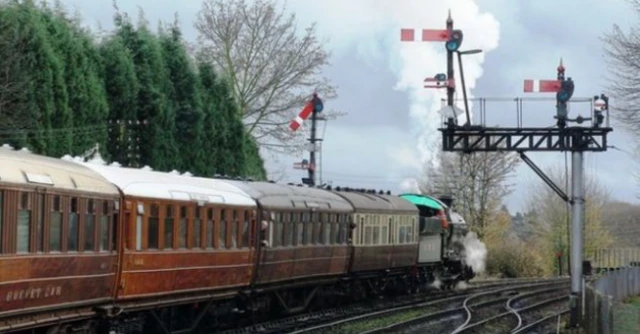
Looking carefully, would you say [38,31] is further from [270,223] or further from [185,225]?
[185,225]

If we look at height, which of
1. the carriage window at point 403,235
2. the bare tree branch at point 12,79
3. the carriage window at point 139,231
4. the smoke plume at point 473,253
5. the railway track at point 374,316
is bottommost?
the railway track at point 374,316

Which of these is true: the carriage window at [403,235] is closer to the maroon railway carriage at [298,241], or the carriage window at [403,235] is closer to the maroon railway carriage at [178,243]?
the maroon railway carriage at [298,241]

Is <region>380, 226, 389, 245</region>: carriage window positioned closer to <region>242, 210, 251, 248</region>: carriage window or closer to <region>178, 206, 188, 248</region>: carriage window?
<region>242, 210, 251, 248</region>: carriage window

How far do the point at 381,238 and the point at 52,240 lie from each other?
65.2ft

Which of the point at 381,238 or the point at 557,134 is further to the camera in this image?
the point at 381,238

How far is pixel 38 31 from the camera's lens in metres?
31.5

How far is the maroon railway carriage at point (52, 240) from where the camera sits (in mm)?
15164

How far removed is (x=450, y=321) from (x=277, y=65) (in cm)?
2646

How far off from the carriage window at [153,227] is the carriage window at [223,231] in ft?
10.3

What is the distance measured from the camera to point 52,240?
1644 centimetres

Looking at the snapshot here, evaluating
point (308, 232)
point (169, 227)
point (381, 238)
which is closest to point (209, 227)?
point (169, 227)

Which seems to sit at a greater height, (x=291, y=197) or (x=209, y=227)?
(x=291, y=197)

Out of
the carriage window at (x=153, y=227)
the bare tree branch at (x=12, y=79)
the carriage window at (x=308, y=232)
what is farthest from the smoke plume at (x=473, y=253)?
the carriage window at (x=153, y=227)

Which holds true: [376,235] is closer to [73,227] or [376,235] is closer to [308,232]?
[308,232]
